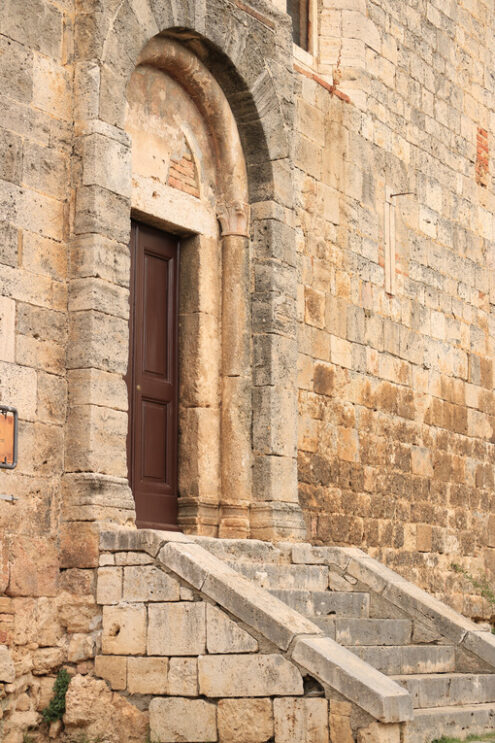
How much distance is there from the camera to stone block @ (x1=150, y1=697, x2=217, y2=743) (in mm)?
6531

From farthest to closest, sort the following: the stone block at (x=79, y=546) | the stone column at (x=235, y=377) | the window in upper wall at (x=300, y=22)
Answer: the window in upper wall at (x=300, y=22)
the stone column at (x=235, y=377)
the stone block at (x=79, y=546)

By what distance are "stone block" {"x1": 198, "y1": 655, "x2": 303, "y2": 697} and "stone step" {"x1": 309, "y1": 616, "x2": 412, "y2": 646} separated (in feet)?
3.90

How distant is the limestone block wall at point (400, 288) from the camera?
999 centimetres

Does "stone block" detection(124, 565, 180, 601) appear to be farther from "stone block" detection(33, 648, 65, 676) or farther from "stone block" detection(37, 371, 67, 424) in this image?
"stone block" detection(37, 371, 67, 424)

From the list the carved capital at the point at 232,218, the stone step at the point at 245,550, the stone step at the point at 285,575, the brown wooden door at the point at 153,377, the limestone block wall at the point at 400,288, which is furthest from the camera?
the limestone block wall at the point at 400,288

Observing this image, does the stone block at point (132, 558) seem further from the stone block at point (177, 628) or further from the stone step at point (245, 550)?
the stone step at point (245, 550)

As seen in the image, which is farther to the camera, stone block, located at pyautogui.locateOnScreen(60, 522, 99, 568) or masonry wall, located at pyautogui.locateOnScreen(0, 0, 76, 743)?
stone block, located at pyautogui.locateOnScreen(60, 522, 99, 568)

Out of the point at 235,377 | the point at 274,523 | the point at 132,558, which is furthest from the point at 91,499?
the point at 235,377

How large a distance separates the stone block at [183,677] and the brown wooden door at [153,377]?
1652 mm

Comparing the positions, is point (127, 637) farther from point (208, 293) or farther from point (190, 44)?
point (190, 44)

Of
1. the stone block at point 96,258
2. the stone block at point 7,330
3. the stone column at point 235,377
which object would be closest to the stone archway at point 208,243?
the stone column at point 235,377

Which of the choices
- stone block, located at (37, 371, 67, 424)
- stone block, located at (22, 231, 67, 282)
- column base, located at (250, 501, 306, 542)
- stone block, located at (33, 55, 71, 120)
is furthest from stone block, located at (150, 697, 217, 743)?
stone block, located at (33, 55, 71, 120)

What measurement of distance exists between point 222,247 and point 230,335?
0.66m

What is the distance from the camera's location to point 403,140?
451 inches
